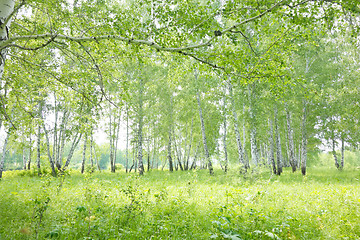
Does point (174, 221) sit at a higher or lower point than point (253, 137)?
lower

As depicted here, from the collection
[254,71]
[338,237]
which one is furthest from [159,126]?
[338,237]

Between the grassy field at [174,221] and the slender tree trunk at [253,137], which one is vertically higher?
the slender tree trunk at [253,137]

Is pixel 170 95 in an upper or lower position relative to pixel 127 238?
upper

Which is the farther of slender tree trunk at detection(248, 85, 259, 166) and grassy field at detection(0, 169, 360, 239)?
slender tree trunk at detection(248, 85, 259, 166)

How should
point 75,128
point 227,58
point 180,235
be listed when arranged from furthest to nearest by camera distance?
point 75,128, point 227,58, point 180,235

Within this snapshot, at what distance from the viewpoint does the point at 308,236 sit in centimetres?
356

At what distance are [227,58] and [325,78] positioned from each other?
1821 cm

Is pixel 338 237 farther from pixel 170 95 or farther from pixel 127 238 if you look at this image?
pixel 170 95

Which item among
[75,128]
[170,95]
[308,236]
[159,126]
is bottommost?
[308,236]

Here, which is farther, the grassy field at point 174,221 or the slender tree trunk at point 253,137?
the slender tree trunk at point 253,137

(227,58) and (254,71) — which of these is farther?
(254,71)

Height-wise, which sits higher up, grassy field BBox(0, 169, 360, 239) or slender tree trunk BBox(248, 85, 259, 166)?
slender tree trunk BBox(248, 85, 259, 166)

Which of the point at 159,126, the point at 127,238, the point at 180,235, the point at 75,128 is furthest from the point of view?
the point at 159,126

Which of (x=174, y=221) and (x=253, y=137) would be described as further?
(x=253, y=137)
